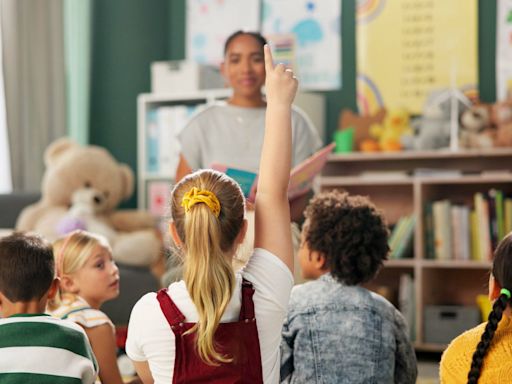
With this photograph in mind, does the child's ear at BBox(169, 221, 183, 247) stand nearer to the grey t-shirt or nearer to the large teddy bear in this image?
the grey t-shirt

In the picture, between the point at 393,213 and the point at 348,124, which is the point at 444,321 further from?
the point at 348,124

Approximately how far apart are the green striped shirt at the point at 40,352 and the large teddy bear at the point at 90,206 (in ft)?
8.51

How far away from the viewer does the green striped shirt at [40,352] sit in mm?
1492

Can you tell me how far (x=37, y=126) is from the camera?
4.80 m

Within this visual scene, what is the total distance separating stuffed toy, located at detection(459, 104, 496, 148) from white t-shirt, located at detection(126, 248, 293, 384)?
2.86 metres

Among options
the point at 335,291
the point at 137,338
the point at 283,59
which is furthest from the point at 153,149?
the point at 137,338

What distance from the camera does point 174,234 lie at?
150cm

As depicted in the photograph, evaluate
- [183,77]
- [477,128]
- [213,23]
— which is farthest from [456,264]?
[213,23]

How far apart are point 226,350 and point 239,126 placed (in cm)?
129

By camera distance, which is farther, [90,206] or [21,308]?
[90,206]

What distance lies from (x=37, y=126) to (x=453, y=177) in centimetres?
225

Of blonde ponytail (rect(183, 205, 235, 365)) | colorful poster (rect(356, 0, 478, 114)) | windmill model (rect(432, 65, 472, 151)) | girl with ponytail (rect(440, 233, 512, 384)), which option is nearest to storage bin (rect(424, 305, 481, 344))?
windmill model (rect(432, 65, 472, 151))

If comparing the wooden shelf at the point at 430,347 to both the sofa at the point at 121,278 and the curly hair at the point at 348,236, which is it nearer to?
the sofa at the point at 121,278

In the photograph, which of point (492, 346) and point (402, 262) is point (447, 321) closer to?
point (402, 262)
